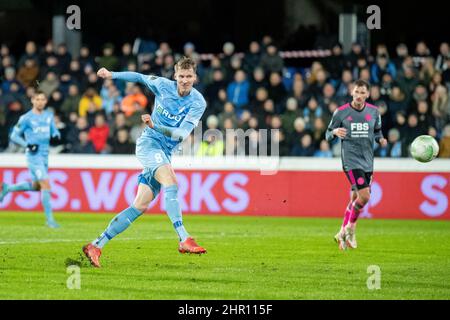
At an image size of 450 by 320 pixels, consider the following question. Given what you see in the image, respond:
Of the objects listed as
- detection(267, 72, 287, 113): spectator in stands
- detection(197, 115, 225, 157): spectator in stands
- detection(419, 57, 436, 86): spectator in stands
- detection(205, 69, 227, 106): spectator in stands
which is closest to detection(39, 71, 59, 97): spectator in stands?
detection(205, 69, 227, 106): spectator in stands

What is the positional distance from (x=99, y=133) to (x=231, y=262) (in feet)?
33.7

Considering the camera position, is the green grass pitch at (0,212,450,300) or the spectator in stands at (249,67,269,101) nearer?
the green grass pitch at (0,212,450,300)

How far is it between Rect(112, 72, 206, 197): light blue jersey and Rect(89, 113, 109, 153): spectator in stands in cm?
1017

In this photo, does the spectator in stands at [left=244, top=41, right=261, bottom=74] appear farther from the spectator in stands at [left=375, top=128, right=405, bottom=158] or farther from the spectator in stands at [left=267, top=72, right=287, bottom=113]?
the spectator in stands at [left=375, top=128, right=405, bottom=158]

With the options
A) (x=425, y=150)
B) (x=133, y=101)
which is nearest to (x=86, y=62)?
(x=133, y=101)

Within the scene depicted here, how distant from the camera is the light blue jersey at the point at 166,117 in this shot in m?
11.6

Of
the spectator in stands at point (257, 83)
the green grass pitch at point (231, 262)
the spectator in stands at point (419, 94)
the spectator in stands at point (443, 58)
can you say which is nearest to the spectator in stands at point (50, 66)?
the spectator in stands at point (257, 83)

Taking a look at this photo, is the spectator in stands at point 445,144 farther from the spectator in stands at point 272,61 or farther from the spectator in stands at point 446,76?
the spectator in stands at point 272,61

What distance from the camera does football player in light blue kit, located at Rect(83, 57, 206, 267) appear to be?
1130cm

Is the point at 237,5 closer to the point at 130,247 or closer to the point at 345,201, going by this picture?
the point at 345,201

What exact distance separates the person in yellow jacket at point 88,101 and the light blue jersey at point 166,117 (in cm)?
1075

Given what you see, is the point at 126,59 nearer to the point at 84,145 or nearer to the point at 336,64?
the point at 84,145
